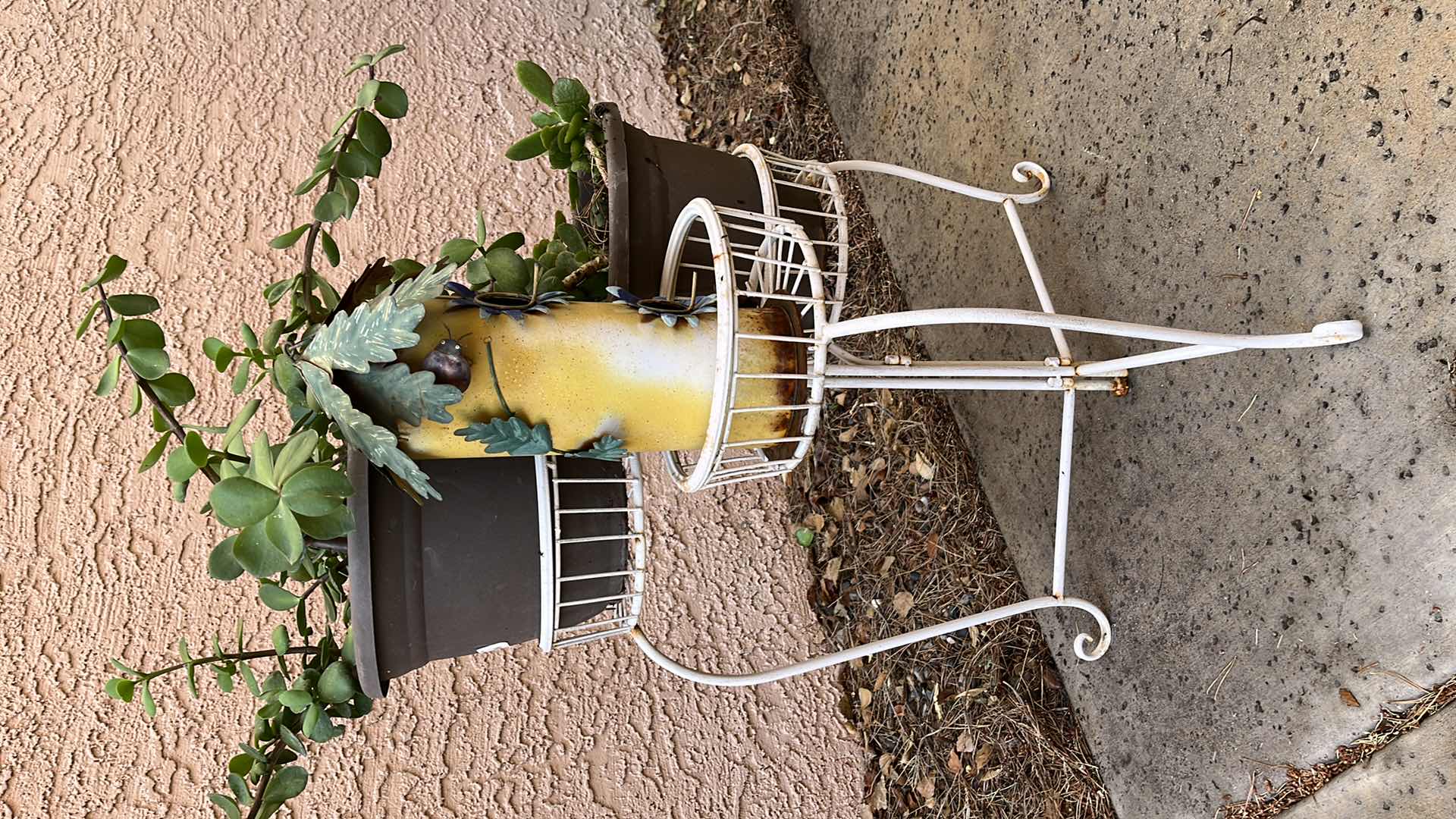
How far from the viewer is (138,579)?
1166 mm

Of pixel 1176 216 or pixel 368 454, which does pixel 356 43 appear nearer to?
pixel 368 454

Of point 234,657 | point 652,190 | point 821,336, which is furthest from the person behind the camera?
point 652,190

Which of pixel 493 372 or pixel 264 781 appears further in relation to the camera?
pixel 264 781

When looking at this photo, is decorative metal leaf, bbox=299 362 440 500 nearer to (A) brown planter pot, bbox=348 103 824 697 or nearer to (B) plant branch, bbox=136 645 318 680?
(A) brown planter pot, bbox=348 103 824 697

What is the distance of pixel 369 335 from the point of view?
57cm

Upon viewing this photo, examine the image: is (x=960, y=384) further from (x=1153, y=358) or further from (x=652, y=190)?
(x=652, y=190)

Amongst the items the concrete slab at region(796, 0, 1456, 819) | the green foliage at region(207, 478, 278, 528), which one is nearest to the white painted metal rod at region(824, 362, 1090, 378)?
the concrete slab at region(796, 0, 1456, 819)

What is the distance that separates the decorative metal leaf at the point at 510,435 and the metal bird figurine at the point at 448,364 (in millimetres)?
33

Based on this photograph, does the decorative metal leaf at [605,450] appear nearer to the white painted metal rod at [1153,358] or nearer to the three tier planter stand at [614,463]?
the three tier planter stand at [614,463]

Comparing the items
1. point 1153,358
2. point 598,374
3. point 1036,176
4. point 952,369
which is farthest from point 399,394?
point 1036,176

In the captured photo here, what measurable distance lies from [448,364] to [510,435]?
2.8 inches

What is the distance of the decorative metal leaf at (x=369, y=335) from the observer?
1.85 feet

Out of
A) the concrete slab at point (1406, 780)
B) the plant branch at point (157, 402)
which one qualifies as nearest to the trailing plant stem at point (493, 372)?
the plant branch at point (157, 402)

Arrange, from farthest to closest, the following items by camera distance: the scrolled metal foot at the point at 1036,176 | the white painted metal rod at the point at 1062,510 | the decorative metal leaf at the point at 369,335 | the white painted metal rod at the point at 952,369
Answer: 1. the scrolled metal foot at the point at 1036,176
2. the white painted metal rod at the point at 1062,510
3. the white painted metal rod at the point at 952,369
4. the decorative metal leaf at the point at 369,335
